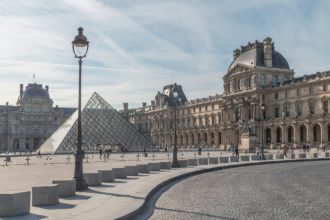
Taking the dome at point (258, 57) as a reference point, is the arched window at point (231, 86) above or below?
below

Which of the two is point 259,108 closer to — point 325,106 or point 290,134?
point 290,134

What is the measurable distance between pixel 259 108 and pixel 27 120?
62808 mm

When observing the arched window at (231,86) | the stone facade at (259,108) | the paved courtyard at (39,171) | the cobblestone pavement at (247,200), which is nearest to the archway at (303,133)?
the stone facade at (259,108)

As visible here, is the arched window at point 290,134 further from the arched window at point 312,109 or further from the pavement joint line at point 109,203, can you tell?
the pavement joint line at point 109,203

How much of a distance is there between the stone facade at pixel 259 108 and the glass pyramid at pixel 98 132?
1459cm

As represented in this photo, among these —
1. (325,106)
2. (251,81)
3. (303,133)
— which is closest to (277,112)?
(303,133)

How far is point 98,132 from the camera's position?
198 feet

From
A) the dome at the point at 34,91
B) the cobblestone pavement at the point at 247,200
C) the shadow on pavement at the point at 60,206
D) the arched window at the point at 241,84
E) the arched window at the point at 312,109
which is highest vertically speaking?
the dome at the point at 34,91

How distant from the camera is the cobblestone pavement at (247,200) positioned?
980 centimetres

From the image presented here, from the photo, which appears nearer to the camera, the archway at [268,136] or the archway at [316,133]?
the archway at [316,133]

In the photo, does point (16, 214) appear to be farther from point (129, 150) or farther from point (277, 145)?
point (277, 145)

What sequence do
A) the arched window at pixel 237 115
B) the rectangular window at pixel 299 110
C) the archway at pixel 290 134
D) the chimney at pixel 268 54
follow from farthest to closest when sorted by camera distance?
the arched window at pixel 237 115
the chimney at pixel 268 54
the archway at pixel 290 134
the rectangular window at pixel 299 110

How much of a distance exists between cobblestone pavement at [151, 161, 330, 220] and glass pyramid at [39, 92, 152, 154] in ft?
140

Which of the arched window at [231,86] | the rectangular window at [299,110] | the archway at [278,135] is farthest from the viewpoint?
the arched window at [231,86]
